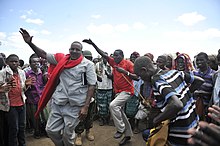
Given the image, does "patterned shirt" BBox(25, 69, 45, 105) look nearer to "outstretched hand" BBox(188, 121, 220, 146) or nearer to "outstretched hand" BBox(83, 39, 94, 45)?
"outstretched hand" BBox(83, 39, 94, 45)

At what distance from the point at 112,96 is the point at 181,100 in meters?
4.01

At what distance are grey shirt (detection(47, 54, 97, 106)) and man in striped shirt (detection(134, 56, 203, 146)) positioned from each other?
4.22ft

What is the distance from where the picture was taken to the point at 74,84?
127 inches

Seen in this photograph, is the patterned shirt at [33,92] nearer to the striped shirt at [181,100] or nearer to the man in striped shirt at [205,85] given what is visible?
the striped shirt at [181,100]

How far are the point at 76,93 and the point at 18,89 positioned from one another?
1.22 meters

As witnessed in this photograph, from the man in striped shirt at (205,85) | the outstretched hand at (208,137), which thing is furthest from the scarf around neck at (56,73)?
the outstretched hand at (208,137)

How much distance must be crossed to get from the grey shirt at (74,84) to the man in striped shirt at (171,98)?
129cm

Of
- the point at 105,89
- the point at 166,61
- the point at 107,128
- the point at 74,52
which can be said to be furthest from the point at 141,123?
the point at 74,52

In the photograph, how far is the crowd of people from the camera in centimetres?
199

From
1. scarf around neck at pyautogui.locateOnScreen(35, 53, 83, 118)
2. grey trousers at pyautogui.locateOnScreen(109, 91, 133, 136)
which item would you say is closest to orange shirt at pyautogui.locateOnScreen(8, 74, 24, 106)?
scarf around neck at pyautogui.locateOnScreen(35, 53, 83, 118)

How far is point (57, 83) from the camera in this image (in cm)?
331

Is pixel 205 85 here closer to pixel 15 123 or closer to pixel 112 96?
pixel 112 96

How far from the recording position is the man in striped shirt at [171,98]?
1.86 m

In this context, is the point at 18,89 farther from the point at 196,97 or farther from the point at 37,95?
the point at 196,97
